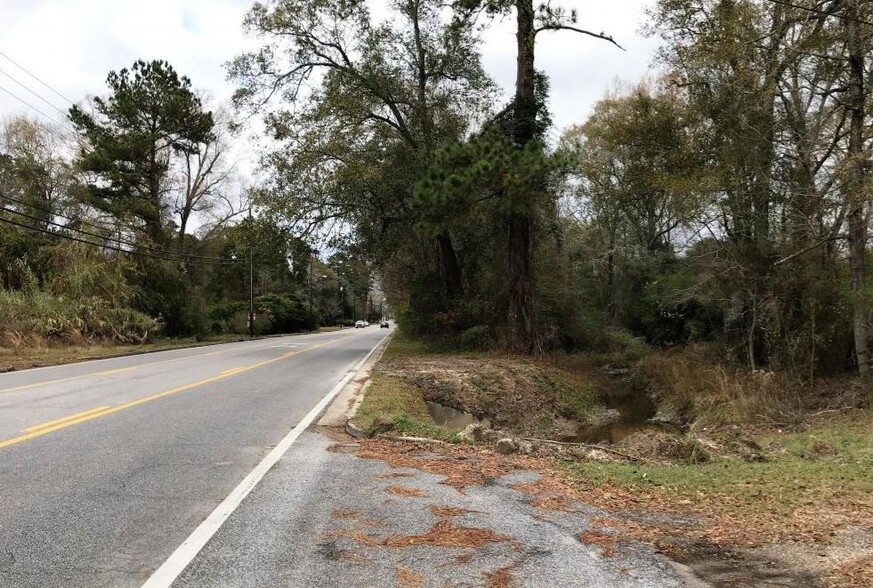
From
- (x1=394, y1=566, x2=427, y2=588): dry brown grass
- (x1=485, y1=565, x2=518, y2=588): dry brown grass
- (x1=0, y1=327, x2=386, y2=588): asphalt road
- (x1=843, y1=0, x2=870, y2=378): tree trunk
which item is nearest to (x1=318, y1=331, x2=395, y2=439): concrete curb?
(x1=0, y1=327, x2=386, y2=588): asphalt road

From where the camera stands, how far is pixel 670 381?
19.1 m

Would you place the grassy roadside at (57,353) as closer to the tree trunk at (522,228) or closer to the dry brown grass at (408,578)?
the tree trunk at (522,228)

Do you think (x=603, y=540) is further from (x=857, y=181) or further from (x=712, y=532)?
(x=857, y=181)

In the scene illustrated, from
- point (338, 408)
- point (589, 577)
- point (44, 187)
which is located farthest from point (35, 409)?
point (44, 187)

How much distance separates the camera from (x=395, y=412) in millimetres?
10227

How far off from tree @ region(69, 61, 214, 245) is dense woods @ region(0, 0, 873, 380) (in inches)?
6.4

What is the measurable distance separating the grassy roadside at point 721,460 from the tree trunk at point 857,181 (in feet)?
4.34

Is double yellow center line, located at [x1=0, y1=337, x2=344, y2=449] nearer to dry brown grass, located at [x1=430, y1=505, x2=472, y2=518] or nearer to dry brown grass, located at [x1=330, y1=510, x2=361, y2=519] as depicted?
dry brown grass, located at [x1=330, y1=510, x2=361, y2=519]

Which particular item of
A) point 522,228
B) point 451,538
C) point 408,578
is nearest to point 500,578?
point 408,578

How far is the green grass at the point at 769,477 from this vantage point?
225 inches

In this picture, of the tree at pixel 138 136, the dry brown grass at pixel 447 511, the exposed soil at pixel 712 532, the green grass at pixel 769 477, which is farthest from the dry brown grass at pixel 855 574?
the tree at pixel 138 136

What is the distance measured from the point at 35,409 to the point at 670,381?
16.1m

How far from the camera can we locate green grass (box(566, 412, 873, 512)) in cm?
571

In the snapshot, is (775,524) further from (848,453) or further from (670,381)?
(670,381)
